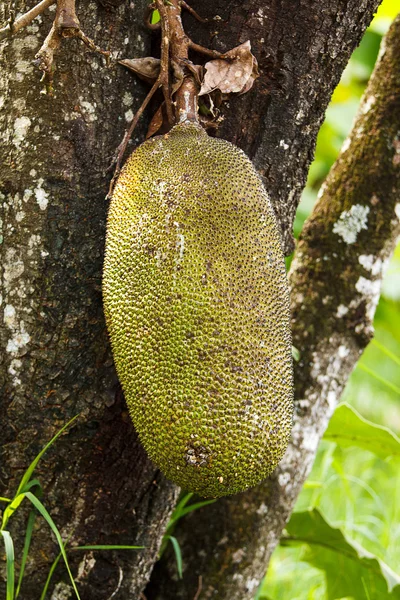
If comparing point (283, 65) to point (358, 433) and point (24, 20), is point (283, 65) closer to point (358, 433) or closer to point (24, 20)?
point (24, 20)

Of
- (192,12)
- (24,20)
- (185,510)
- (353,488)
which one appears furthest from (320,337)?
(353,488)

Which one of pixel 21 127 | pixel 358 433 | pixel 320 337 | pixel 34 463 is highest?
pixel 21 127

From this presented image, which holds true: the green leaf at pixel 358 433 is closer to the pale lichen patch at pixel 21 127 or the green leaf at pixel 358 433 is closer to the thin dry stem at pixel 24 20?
the pale lichen patch at pixel 21 127

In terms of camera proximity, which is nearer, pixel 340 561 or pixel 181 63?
pixel 181 63

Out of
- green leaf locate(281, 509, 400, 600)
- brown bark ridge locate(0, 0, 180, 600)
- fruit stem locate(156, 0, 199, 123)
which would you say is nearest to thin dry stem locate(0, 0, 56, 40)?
brown bark ridge locate(0, 0, 180, 600)

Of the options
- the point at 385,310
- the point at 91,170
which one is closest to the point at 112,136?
the point at 91,170

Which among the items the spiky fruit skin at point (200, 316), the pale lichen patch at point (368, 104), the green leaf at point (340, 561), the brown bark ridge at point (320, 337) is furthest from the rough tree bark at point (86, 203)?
the green leaf at point (340, 561)
